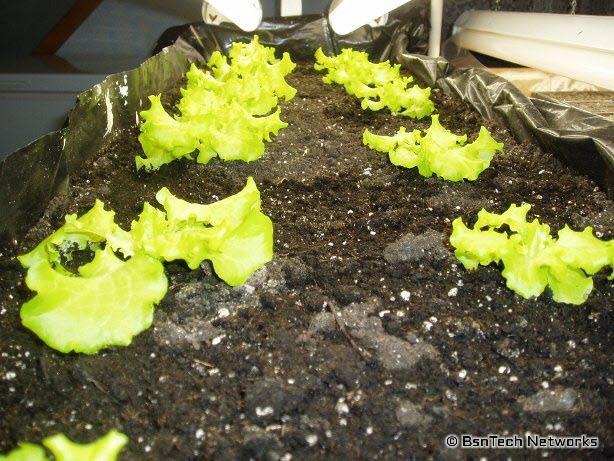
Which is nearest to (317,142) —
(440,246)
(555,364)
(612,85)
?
(440,246)

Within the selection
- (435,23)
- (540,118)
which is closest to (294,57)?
(435,23)

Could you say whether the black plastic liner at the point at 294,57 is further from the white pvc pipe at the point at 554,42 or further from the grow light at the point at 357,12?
the grow light at the point at 357,12

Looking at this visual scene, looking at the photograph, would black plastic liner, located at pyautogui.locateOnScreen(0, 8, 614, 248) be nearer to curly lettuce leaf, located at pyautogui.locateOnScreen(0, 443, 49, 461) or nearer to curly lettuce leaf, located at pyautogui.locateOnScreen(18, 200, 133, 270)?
curly lettuce leaf, located at pyautogui.locateOnScreen(18, 200, 133, 270)

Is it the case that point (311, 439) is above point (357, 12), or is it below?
below

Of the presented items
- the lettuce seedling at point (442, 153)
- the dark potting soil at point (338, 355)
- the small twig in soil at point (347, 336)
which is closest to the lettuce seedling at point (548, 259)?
the dark potting soil at point (338, 355)

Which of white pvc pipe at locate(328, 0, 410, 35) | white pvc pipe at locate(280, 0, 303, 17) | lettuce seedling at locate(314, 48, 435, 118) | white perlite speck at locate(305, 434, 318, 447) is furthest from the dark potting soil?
white pvc pipe at locate(280, 0, 303, 17)

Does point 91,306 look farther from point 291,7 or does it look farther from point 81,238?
point 291,7
